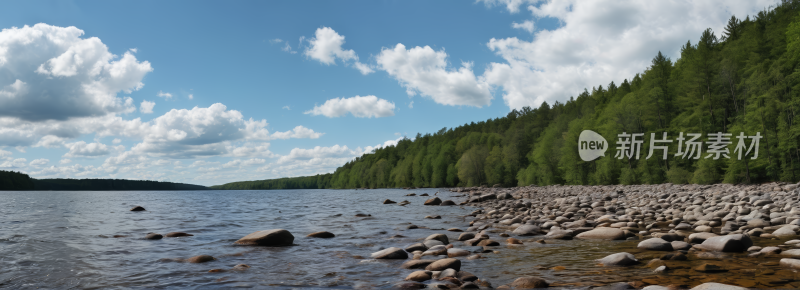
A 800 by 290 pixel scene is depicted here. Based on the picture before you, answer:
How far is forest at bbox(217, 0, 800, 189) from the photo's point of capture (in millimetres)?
30422

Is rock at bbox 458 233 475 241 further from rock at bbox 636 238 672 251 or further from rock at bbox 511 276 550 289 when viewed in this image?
rock at bbox 511 276 550 289

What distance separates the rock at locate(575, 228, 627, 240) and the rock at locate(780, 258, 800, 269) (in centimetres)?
341

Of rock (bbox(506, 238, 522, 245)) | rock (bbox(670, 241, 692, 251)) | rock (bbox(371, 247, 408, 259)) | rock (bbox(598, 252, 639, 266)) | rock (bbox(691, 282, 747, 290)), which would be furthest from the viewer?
rock (bbox(506, 238, 522, 245))

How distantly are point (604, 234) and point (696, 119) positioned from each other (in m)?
38.2

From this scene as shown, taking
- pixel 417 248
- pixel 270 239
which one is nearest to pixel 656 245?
pixel 417 248

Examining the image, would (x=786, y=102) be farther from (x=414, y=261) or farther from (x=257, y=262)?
(x=257, y=262)

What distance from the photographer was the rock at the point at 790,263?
227 inches

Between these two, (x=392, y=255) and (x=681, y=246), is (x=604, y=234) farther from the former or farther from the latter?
(x=392, y=255)

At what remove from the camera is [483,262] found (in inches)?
281

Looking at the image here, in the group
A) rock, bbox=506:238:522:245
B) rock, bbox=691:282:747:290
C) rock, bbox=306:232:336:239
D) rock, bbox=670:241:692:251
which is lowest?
rock, bbox=306:232:336:239

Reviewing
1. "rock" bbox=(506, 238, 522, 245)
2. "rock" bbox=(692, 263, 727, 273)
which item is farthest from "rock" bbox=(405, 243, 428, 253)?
"rock" bbox=(692, 263, 727, 273)

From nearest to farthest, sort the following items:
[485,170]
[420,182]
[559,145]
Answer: [559,145] < [485,170] < [420,182]

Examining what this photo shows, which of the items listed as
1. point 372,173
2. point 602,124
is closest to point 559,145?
point 602,124

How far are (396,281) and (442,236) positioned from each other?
4062 mm
